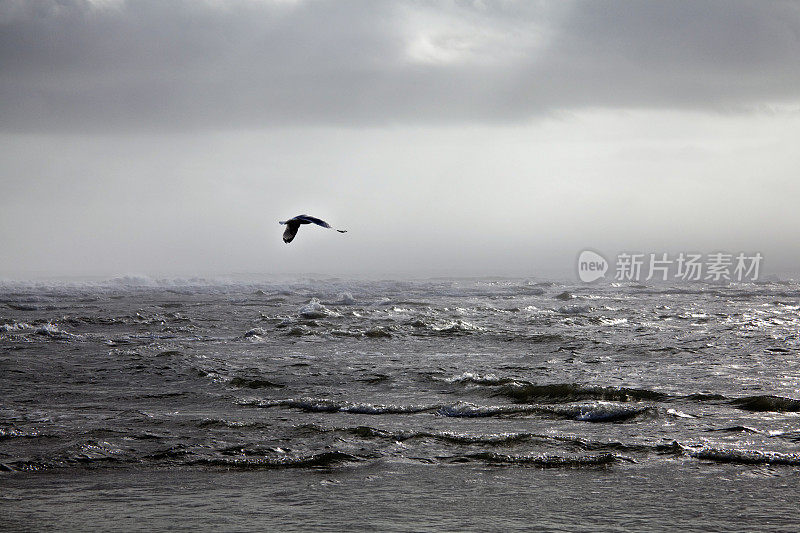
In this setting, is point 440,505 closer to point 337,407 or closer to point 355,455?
Result: point 355,455

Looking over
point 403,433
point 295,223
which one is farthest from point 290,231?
point 403,433

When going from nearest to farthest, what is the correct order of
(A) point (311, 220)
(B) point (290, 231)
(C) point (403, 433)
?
(C) point (403, 433), (A) point (311, 220), (B) point (290, 231)

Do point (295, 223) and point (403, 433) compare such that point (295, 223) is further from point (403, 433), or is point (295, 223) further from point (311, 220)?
point (403, 433)

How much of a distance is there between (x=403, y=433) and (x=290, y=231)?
154 inches

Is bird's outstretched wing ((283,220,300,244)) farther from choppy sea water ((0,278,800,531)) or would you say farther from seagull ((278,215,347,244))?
choppy sea water ((0,278,800,531))

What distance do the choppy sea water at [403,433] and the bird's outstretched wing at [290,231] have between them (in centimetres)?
190

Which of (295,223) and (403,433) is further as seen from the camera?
(295,223)

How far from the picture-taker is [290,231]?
393 inches

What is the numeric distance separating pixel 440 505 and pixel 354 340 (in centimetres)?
1057

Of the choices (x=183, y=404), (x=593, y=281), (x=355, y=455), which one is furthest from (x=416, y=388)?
(x=593, y=281)

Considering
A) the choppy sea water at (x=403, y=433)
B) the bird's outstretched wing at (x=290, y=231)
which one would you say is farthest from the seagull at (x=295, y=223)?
the choppy sea water at (x=403, y=433)

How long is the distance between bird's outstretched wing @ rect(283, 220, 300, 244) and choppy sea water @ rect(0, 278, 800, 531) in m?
1.90

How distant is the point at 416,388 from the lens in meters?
9.60

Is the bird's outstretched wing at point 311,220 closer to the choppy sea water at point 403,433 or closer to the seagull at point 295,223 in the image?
the seagull at point 295,223
